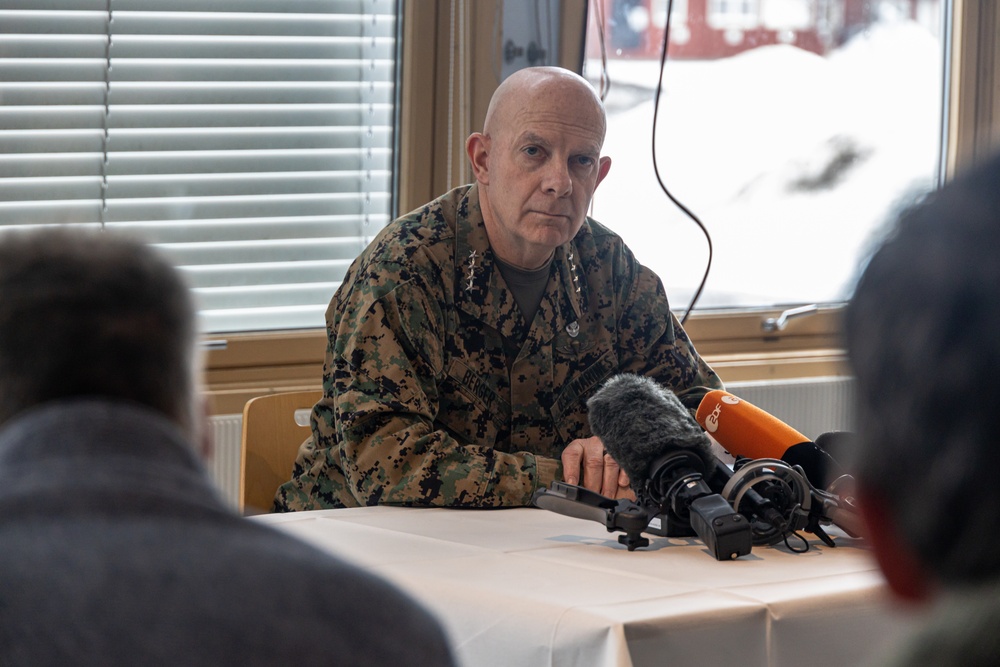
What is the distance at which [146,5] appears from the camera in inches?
127

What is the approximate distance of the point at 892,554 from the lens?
A: 54 centimetres

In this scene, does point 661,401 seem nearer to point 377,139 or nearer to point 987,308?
point 987,308

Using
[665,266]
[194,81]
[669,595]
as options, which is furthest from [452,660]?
[665,266]

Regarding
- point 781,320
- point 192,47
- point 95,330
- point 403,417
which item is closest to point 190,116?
point 192,47

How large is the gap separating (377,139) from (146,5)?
75 centimetres

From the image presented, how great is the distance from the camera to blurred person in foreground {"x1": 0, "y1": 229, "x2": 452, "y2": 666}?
23.3 inches

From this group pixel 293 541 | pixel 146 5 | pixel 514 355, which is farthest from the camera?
pixel 146 5

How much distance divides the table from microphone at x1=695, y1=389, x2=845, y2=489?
0.13 meters

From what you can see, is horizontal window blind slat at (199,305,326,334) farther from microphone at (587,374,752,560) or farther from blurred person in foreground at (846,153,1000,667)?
blurred person in foreground at (846,153,1000,667)

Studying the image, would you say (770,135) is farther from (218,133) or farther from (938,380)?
(938,380)

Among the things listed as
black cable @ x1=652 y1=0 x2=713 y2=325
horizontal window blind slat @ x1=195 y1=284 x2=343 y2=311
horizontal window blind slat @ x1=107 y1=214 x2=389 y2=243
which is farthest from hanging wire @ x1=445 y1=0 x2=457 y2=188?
black cable @ x1=652 y1=0 x2=713 y2=325

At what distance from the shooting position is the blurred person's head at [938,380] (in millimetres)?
476

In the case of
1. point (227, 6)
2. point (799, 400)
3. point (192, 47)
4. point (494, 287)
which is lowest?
point (799, 400)

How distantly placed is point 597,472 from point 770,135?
251 cm
